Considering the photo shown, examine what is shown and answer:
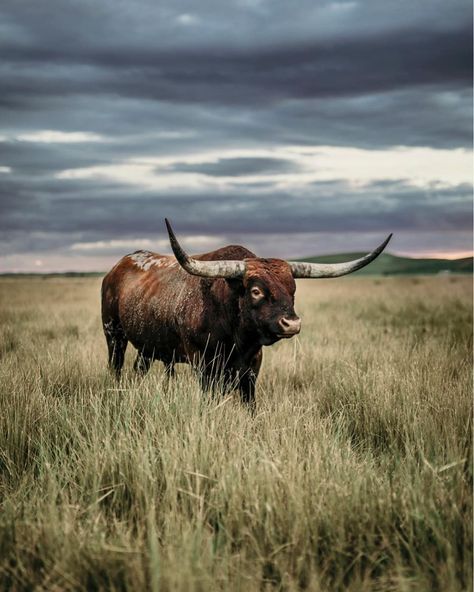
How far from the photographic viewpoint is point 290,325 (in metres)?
4.64

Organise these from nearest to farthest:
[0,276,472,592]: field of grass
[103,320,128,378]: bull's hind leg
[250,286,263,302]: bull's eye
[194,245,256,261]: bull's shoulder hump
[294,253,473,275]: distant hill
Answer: [0,276,472,592]: field of grass < [250,286,263,302]: bull's eye < [194,245,256,261]: bull's shoulder hump < [103,320,128,378]: bull's hind leg < [294,253,473,275]: distant hill

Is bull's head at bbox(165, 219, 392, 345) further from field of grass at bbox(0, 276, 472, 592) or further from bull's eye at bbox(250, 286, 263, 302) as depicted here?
field of grass at bbox(0, 276, 472, 592)

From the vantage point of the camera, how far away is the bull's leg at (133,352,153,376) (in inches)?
289

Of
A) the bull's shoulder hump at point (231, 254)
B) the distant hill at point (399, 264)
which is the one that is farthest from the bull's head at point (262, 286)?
the distant hill at point (399, 264)

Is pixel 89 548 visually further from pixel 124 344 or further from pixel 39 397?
pixel 124 344

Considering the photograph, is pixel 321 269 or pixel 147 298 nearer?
pixel 321 269

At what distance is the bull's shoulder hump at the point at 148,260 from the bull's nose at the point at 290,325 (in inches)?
109

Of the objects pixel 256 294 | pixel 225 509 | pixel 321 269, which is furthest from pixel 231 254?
pixel 225 509

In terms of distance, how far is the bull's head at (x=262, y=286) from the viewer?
15.9ft

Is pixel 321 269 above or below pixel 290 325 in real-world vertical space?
above

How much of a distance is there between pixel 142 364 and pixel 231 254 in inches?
89.6

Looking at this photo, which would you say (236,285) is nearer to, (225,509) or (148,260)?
(225,509)

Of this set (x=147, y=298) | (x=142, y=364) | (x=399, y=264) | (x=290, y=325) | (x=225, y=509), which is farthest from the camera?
(x=399, y=264)

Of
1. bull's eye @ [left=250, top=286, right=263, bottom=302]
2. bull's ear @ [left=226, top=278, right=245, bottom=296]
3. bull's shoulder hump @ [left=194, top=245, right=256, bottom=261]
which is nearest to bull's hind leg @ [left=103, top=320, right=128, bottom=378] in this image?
bull's shoulder hump @ [left=194, top=245, right=256, bottom=261]
